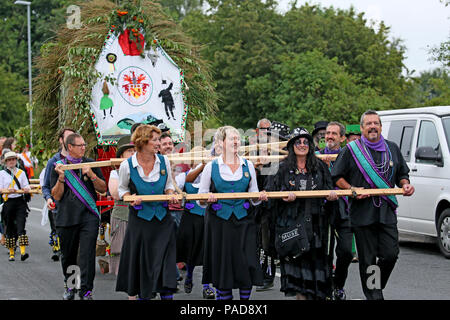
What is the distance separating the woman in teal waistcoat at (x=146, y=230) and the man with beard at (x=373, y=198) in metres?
1.87

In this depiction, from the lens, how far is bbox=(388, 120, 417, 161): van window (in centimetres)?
1343

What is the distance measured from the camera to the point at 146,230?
7.54 metres

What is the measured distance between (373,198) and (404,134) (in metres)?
6.09

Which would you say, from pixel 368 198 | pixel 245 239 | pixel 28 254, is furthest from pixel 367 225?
pixel 28 254

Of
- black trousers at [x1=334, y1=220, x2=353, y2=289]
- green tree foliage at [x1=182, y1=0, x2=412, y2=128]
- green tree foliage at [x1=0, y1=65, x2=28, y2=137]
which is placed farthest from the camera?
green tree foliage at [x1=0, y1=65, x2=28, y2=137]

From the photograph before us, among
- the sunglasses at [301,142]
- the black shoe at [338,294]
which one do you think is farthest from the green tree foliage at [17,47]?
the sunglasses at [301,142]

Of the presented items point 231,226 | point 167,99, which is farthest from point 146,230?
point 167,99

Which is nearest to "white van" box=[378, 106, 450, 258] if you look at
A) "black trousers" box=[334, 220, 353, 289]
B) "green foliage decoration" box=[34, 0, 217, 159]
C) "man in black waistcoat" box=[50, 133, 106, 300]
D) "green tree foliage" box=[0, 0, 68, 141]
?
"green foliage decoration" box=[34, 0, 217, 159]

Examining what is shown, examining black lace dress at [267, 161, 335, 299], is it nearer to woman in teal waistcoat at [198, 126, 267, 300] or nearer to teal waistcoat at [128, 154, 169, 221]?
woman in teal waistcoat at [198, 126, 267, 300]

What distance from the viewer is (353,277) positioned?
1074 cm

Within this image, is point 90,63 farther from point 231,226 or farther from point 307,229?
point 307,229

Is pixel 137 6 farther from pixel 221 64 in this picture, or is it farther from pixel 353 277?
pixel 221 64

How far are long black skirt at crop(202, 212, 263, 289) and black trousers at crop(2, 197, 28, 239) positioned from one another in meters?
6.67

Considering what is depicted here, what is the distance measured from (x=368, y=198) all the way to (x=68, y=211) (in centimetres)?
347
